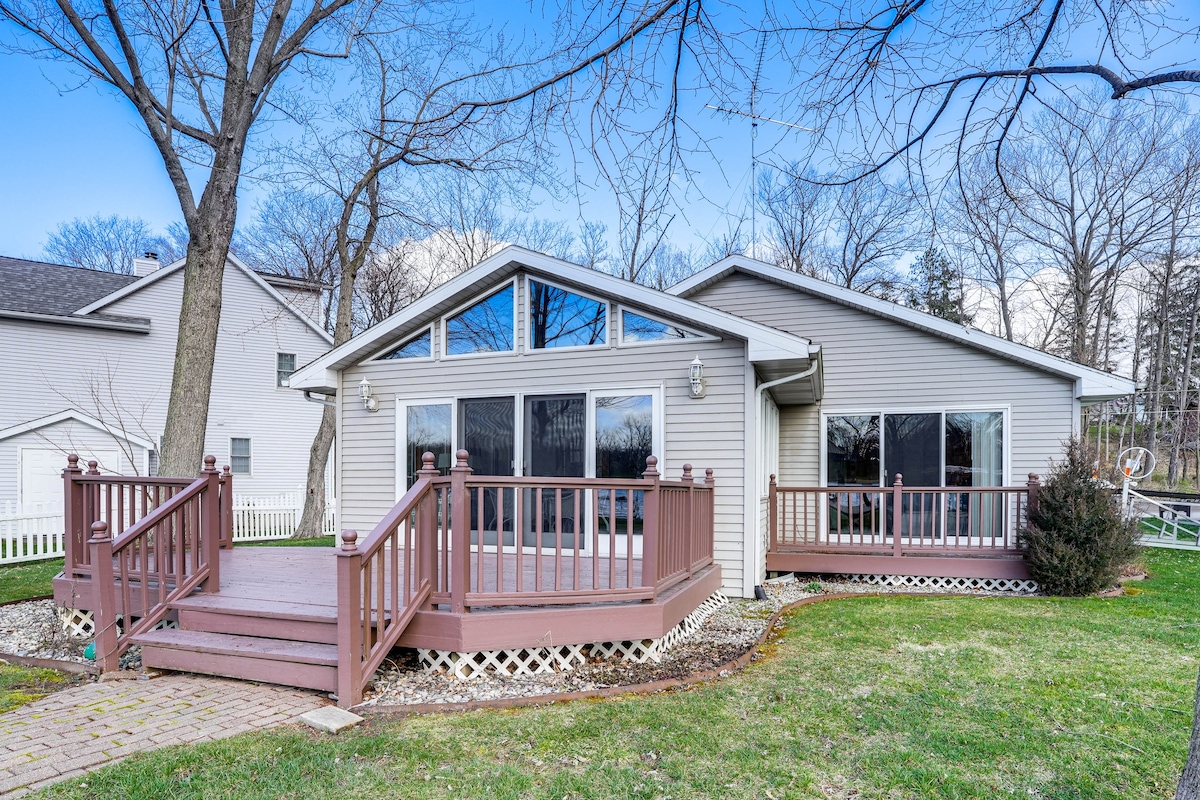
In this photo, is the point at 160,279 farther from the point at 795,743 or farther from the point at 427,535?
the point at 795,743

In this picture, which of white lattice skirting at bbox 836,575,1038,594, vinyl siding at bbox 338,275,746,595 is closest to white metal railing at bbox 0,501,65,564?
vinyl siding at bbox 338,275,746,595

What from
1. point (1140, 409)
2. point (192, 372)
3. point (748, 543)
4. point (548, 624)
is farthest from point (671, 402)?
point (1140, 409)

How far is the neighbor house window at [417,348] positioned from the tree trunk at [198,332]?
200 cm

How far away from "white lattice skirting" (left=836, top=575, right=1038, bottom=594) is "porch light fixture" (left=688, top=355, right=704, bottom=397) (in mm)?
3472

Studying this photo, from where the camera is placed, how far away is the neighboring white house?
13.7 meters

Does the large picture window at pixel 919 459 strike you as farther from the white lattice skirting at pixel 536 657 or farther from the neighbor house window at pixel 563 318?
the white lattice skirting at pixel 536 657

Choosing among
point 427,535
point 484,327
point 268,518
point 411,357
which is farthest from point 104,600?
point 268,518

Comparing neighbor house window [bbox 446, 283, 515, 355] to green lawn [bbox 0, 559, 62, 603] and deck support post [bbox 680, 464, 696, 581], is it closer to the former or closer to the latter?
deck support post [bbox 680, 464, 696, 581]

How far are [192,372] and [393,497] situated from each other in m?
2.54

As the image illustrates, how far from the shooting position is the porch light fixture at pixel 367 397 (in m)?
7.83

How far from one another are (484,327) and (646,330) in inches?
74.3

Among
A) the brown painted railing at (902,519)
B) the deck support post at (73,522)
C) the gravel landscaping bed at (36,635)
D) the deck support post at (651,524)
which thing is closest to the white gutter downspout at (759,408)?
the brown painted railing at (902,519)

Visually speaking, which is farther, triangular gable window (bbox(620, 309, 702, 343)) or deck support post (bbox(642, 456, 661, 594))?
triangular gable window (bbox(620, 309, 702, 343))

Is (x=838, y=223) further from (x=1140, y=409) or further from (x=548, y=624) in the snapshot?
(x=1140, y=409)
